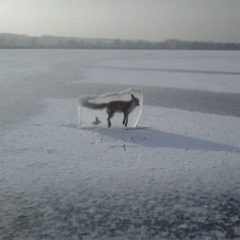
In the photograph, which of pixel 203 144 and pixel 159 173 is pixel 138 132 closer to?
pixel 203 144

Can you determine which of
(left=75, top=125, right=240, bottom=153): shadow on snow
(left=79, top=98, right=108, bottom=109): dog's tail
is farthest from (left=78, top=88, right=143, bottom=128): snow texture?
(left=75, top=125, right=240, bottom=153): shadow on snow

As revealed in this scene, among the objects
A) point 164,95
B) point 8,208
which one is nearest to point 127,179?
point 8,208

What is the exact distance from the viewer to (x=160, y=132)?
7684 millimetres

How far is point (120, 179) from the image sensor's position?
16.3 feet

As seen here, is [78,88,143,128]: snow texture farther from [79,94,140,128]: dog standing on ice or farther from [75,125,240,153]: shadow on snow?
[75,125,240,153]: shadow on snow

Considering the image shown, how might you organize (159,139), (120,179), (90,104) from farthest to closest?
(90,104)
(159,139)
(120,179)

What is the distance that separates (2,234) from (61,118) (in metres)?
5.48

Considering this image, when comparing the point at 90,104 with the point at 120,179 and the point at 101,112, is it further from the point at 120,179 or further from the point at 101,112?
the point at 120,179

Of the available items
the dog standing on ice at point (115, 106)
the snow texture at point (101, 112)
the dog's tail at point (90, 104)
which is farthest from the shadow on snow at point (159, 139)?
the dog's tail at point (90, 104)

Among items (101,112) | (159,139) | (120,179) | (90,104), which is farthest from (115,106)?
(120,179)

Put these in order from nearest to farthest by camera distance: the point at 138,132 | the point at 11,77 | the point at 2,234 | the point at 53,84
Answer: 1. the point at 2,234
2. the point at 138,132
3. the point at 53,84
4. the point at 11,77

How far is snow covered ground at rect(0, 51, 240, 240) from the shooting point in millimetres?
3630

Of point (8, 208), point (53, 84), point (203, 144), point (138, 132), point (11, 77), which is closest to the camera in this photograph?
point (8, 208)

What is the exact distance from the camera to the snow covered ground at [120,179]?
11.9 ft
